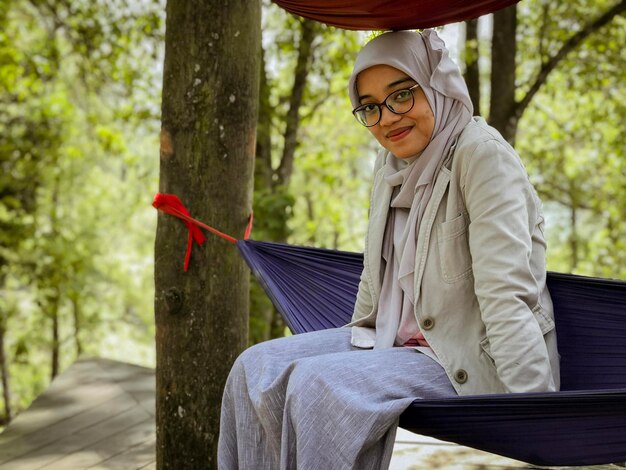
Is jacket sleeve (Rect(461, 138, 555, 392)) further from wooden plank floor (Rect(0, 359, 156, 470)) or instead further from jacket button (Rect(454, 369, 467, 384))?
wooden plank floor (Rect(0, 359, 156, 470))

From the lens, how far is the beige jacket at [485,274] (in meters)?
1.62

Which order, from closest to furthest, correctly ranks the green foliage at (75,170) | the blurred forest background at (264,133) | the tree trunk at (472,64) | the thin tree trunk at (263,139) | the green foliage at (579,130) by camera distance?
1. the thin tree trunk at (263,139)
2. the tree trunk at (472,64)
3. the blurred forest background at (264,133)
4. the green foliage at (579,130)
5. the green foliage at (75,170)

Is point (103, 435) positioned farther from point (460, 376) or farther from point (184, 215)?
point (460, 376)

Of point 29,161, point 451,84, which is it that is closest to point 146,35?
point 29,161

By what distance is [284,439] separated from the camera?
5.37 feet

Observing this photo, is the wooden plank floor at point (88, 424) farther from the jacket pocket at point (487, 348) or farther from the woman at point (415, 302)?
the jacket pocket at point (487, 348)

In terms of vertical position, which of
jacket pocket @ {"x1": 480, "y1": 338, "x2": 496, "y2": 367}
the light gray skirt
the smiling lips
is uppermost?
the smiling lips

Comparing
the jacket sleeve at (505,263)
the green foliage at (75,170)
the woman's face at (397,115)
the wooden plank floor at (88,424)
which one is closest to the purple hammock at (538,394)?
the jacket sleeve at (505,263)

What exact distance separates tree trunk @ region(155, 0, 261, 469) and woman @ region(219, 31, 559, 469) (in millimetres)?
483

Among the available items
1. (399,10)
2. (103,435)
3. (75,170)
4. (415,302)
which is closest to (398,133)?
(399,10)

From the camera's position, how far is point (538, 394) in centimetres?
147

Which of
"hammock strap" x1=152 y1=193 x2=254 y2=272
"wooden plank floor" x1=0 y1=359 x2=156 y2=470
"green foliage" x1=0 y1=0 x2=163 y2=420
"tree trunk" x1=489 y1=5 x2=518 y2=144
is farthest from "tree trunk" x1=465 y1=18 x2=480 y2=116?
"hammock strap" x1=152 y1=193 x2=254 y2=272

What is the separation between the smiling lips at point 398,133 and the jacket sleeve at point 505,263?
18 centimetres

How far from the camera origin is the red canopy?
192 centimetres
